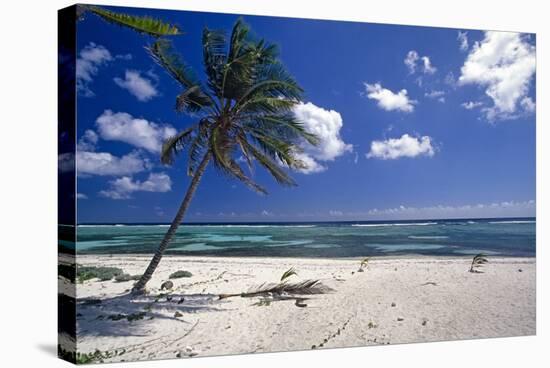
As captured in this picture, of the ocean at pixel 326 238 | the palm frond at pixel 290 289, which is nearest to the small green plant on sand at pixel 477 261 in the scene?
the ocean at pixel 326 238

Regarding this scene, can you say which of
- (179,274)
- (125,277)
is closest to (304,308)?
(179,274)

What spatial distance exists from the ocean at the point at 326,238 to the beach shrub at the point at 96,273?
0.71 ft

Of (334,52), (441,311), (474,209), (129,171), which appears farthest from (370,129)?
(129,171)

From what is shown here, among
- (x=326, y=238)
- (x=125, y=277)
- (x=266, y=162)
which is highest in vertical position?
(x=266, y=162)

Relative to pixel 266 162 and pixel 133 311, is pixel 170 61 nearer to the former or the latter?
pixel 266 162

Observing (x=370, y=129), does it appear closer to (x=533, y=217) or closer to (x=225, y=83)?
(x=225, y=83)

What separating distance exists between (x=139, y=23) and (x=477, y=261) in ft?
20.6

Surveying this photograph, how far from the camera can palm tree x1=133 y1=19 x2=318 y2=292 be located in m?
9.67

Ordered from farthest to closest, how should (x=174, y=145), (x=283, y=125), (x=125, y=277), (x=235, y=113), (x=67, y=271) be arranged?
(x=283, y=125)
(x=235, y=113)
(x=174, y=145)
(x=125, y=277)
(x=67, y=271)

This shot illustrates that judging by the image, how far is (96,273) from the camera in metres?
9.20

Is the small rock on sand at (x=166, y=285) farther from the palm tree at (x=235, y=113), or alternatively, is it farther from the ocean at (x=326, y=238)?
the ocean at (x=326, y=238)

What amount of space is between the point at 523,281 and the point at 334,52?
4767mm

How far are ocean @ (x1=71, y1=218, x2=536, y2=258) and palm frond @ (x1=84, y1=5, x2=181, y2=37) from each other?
2.59 meters

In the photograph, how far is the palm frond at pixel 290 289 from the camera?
32.2 feet
